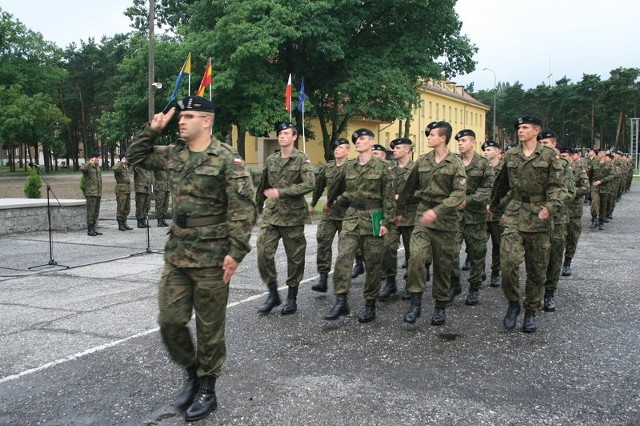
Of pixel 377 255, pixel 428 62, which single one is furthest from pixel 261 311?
pixel 428 62

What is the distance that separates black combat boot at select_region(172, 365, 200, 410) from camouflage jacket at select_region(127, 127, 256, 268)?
787 millimetres

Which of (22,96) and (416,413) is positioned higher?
(22,96)

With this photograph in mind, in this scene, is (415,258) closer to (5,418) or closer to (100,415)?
(100,415)

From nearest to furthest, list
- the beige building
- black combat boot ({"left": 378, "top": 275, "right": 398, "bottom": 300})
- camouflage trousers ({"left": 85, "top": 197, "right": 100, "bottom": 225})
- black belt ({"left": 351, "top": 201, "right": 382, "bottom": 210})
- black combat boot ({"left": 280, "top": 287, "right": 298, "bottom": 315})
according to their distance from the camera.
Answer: black belt ({"left": 351, "top": 201, "right": 382, "bottom": 210})
black combat boot ({"left": 280, "top": 287, "right": 298, "bottom": 315})
black combat boot ({"left": 378, "top": 275, "right": 398, "bottom": 300})
camouflage trousers ({"left": 85, "top": 197, "right": 100, "bottom": 225})
the beige building

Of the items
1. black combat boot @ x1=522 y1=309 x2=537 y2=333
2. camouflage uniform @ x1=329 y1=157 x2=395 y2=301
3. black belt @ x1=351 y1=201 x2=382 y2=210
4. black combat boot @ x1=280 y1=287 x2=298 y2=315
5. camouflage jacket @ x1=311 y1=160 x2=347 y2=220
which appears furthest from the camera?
camouflage jacket @ x1=311 y1=160 x2=347 y2=220

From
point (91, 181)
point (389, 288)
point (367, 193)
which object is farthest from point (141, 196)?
point (367, 193)

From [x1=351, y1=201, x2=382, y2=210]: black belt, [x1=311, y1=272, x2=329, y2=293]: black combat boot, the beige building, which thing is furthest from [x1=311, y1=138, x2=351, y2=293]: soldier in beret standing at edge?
the beige building

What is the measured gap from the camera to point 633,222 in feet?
61.4

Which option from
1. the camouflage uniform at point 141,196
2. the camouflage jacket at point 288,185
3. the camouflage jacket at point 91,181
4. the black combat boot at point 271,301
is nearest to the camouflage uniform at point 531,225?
the camouflage jacket at point 288,185

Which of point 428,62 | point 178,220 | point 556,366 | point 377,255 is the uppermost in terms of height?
point 428,62

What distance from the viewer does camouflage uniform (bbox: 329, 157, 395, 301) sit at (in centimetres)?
695

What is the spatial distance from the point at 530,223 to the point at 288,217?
8.60ft

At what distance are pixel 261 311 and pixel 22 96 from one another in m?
49.2

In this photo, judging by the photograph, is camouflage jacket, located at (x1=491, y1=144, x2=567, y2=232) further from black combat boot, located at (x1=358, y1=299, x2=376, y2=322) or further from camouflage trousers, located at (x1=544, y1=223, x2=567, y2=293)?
black combat boot, located at (x1=358, y1=299, x2=376, y2=322)
